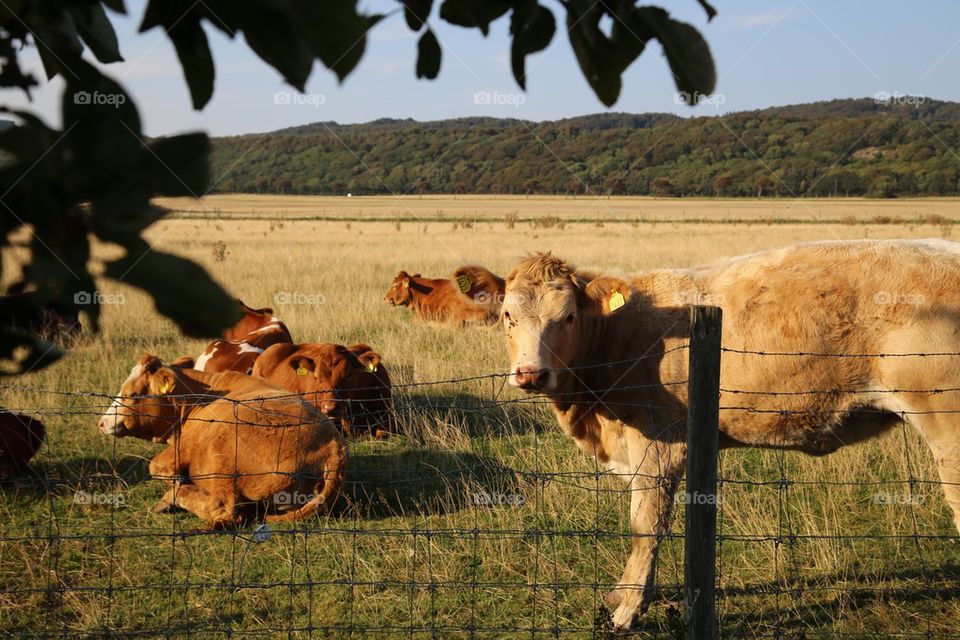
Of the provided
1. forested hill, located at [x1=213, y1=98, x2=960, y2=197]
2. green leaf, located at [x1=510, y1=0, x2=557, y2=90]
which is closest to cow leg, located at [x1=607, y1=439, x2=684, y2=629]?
green leaf, located at [x1=510, y1=0, x2=557, y2=90]

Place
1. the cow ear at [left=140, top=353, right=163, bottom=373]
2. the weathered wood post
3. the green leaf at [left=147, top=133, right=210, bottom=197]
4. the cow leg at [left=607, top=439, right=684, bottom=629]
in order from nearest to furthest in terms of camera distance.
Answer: the green leaf at [left=147, top=133, right=210, bottom=197] → the weathered wood post → the cow leg at [left=607, top=439, right=684, bottom=629] → the cow ear at [left=140, top=353, right=163, bottom=373]

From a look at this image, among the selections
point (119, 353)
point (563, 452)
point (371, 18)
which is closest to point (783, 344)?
point (563, 452)

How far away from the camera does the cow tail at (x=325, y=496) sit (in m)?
6.10

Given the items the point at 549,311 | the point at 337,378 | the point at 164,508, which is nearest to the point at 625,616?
the point at 549,311

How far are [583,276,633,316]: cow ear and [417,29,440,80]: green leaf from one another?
3714mm

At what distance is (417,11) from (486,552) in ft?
15.4

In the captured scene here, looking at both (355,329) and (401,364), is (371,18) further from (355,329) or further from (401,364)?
(355,329)

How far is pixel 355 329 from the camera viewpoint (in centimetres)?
1299

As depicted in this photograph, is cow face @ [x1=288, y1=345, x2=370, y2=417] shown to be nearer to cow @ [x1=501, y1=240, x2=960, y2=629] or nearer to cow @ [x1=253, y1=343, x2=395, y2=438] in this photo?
cow @ [x1=253, y1=343, x2=395, y2=438]

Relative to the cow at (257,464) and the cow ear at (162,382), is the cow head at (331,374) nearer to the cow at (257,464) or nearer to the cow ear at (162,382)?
the cow ear at (162,382)

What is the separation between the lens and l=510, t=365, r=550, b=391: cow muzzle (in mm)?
4719

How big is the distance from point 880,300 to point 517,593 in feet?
8.53

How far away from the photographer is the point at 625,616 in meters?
4.71

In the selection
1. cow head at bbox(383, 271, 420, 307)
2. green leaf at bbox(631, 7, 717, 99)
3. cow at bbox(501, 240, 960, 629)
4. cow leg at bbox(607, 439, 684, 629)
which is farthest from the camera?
cow head at bbox(383, 271, 420, 307)
